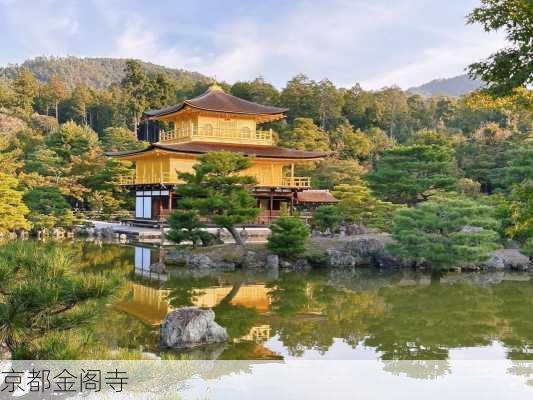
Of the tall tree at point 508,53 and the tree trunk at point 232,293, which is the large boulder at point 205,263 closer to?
the tree trunk at point 232,293

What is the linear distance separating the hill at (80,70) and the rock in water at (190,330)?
9138cm

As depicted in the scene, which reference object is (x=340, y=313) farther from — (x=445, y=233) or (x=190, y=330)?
(x=445, y=233)

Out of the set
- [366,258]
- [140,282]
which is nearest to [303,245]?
[366,258]

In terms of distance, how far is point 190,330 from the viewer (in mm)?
7273

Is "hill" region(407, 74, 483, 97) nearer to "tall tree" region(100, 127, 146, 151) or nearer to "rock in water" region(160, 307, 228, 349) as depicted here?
"tall tree" region(100, 127, 146, 151)

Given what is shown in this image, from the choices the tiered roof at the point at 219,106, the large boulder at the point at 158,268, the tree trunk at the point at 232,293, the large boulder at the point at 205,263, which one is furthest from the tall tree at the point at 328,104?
the tree trunk at the point at 232,293

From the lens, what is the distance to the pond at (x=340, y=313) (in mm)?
7195

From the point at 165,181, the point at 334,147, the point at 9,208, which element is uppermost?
the point at 334,147

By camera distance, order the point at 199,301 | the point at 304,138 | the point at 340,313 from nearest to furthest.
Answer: the point at 340,313 < the point at 199,301 < the point at 304,138

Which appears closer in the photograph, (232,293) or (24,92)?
(232,293)

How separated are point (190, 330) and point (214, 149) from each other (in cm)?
1650

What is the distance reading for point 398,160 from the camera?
21172 millimetres

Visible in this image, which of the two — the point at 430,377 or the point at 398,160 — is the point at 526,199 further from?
the point at 398,160

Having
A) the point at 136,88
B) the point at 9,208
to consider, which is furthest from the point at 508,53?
the point at 136,88
